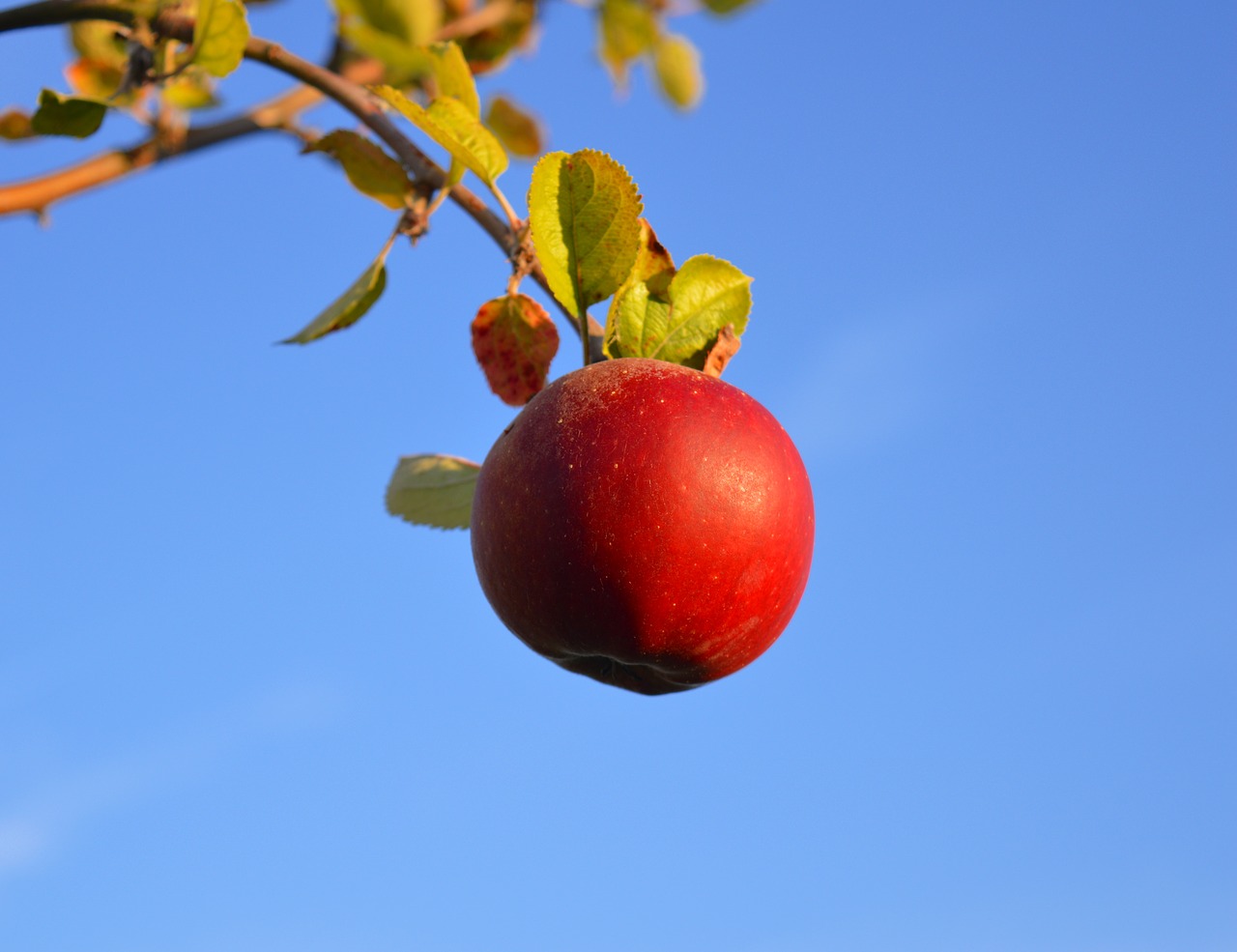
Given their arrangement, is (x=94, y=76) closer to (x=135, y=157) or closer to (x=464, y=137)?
(x=135, y=157)

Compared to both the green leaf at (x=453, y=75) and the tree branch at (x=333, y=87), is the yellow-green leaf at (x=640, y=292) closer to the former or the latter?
the tree branch at (x=333, y=87)

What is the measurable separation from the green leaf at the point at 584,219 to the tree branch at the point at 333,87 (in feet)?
0.17

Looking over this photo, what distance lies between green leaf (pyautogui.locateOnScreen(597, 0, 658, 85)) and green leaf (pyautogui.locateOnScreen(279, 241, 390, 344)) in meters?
1.12

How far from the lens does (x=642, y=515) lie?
102cm

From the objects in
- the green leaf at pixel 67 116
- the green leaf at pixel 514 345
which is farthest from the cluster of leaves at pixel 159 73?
the green leaf at pixel 514 345

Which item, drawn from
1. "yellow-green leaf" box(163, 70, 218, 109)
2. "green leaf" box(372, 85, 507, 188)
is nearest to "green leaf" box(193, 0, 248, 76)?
"green leaf" box(372, 85, 507, 188)

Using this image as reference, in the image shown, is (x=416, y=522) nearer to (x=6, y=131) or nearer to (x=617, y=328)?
(x=617, y=328)

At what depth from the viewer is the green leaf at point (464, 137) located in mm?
1201

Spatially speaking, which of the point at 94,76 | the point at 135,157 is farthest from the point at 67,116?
the point at 94,76

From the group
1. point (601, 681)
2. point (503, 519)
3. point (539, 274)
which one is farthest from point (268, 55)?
point (601, 681)

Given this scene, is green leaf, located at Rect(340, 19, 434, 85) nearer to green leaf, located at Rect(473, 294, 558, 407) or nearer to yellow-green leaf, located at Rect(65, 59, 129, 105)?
green leaf, located at Rect(473, 294, 558, 407)

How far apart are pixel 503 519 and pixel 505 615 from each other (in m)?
0.10

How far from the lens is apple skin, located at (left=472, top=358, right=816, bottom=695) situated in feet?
3.35

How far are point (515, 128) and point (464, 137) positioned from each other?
100 cm
